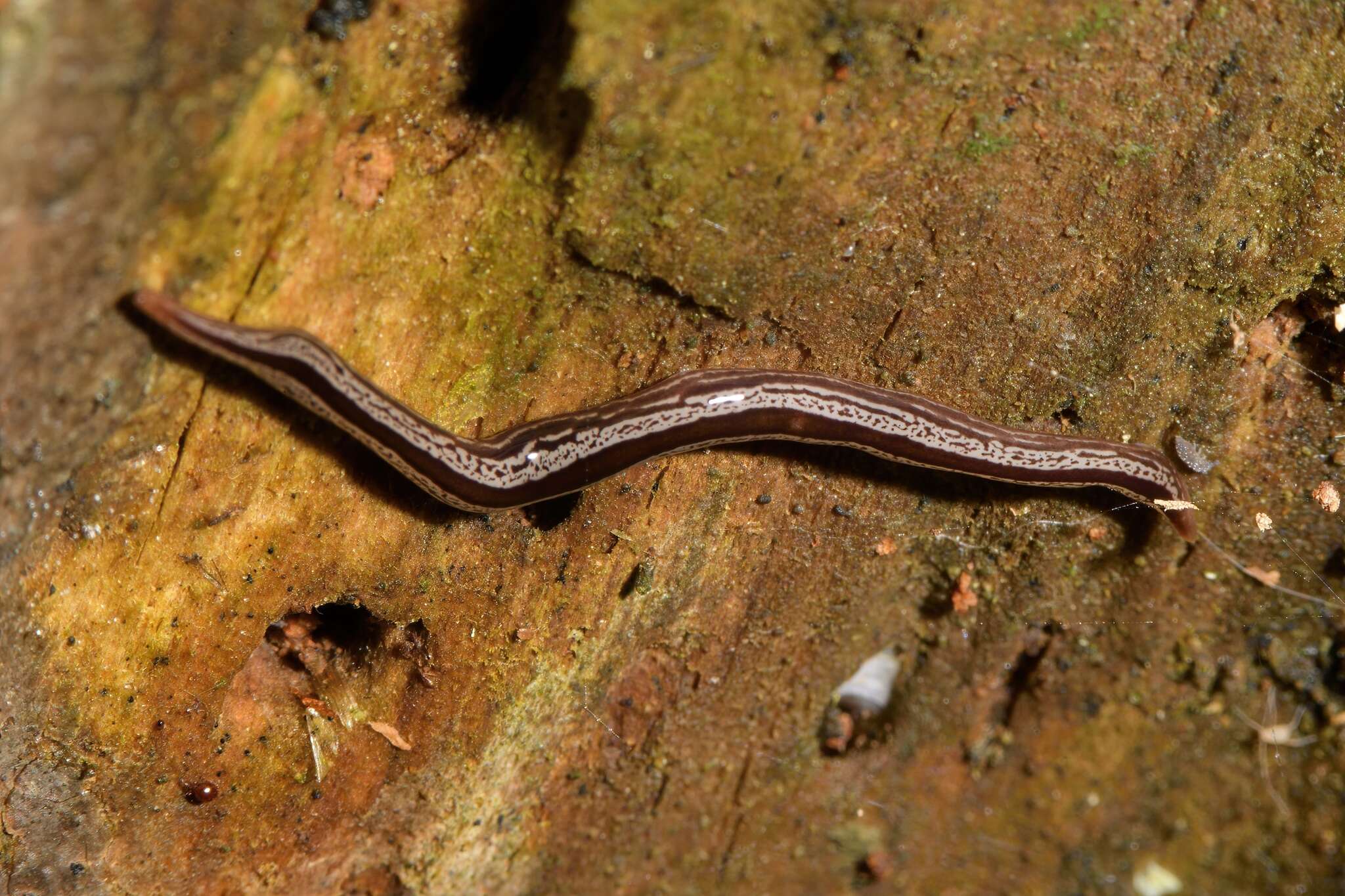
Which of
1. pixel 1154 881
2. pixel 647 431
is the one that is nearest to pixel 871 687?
pixel 1154 881

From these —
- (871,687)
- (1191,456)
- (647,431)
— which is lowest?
(871,687)

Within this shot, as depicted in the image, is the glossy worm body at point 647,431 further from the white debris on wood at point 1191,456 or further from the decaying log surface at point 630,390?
the white debris on wood at point 1191,456

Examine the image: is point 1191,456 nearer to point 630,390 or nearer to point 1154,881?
point 1154,881

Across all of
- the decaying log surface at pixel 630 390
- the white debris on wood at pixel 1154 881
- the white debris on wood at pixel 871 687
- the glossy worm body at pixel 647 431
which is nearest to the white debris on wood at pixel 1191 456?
the decaying log surface at pixel 630 390

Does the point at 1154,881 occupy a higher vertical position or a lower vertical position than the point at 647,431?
lower

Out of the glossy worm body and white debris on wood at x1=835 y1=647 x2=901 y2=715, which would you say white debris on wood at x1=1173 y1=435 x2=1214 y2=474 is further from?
white debris on wood at x1=835 y1=647 x2=901 y2=715

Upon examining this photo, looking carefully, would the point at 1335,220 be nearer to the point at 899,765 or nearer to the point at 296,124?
the point at 899,765

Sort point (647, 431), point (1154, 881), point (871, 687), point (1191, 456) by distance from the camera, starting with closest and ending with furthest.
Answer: point (647, 431)
point (1191, 456)
point (1154, 881)
point (871, 687)
